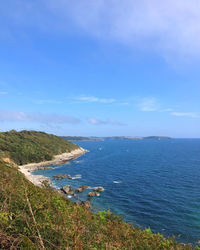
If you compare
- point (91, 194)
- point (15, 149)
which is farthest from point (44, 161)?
point (91, 194)

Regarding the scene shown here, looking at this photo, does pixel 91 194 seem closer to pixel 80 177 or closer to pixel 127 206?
pixel 127 206

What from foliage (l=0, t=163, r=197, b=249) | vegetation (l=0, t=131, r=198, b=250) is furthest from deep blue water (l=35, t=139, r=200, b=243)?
foliage (l=0, t=163, r=197, b=249)

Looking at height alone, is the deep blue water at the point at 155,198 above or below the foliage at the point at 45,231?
below

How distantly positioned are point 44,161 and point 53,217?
3923 inches

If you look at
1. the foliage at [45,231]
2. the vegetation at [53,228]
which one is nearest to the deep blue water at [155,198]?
the vegetation at [53,228]

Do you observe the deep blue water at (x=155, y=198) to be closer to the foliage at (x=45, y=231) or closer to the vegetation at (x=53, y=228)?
the vegetation at (x=53, y=228)

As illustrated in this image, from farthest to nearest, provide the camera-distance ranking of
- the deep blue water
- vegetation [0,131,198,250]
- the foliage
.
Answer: the deep blue water < vegetation [0,131,198,250] < the foliage

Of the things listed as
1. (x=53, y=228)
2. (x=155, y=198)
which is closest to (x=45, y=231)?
(x=53, y=228)

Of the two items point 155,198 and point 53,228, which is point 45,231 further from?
point 155,198

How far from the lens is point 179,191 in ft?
159

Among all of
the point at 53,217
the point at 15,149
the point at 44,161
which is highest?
the point at 53,217

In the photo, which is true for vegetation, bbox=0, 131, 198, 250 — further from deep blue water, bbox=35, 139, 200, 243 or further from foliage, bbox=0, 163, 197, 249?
deep blue water, bbox=35, 139, 200, 243

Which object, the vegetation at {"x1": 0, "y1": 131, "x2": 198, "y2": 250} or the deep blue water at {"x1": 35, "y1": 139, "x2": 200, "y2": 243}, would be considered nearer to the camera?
the vegetation at {"x1": 0, "y1": 131, "x2": 198, "y2": 250}

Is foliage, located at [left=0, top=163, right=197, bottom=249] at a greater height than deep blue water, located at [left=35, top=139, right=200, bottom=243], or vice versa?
foliage, located at [left=0, top=163, right=197, bottom=249]
